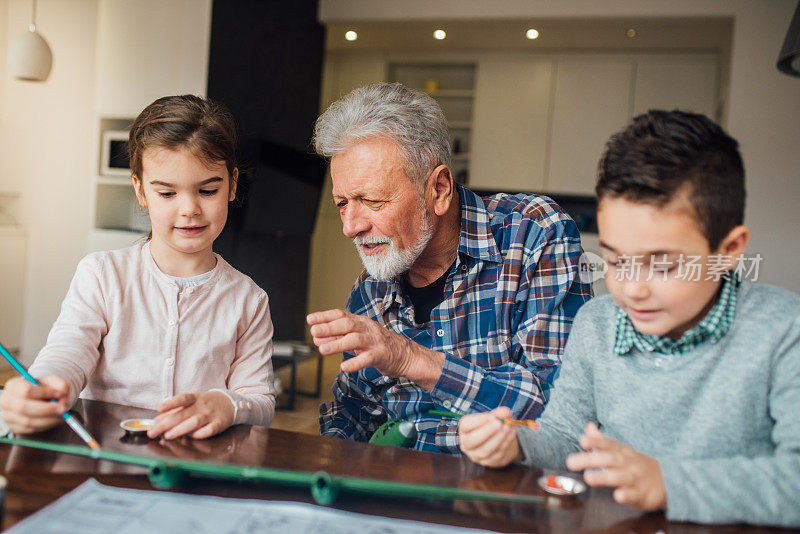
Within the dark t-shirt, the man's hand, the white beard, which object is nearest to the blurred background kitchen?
the dark t-shirt

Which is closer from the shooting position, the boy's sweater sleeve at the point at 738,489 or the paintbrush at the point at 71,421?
the boy's sweater sleeve at the point at 738,489

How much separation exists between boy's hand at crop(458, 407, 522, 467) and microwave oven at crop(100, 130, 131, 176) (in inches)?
167

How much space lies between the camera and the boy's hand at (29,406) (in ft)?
2.97

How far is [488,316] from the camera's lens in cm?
151

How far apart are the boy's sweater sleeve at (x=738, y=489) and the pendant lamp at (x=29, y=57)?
14.8ft

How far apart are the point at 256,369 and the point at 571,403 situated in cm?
61

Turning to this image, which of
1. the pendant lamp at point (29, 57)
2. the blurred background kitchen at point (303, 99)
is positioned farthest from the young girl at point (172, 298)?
the pendant lamp at point (29, 57)

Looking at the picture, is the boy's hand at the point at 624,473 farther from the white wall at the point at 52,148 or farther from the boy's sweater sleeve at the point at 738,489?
the white wall at the point at 52,148

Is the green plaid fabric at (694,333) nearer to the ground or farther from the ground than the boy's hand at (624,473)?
farther from the ground

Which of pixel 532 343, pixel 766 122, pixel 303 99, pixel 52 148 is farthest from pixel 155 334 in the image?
pixel 766 122

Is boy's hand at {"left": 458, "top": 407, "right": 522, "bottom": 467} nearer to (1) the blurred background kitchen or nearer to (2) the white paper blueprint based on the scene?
(2) the white paper blueprint

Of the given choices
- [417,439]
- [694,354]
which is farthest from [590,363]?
[417,439]

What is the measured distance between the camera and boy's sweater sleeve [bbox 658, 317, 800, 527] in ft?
2.38

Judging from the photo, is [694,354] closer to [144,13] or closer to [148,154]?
[148,154]
